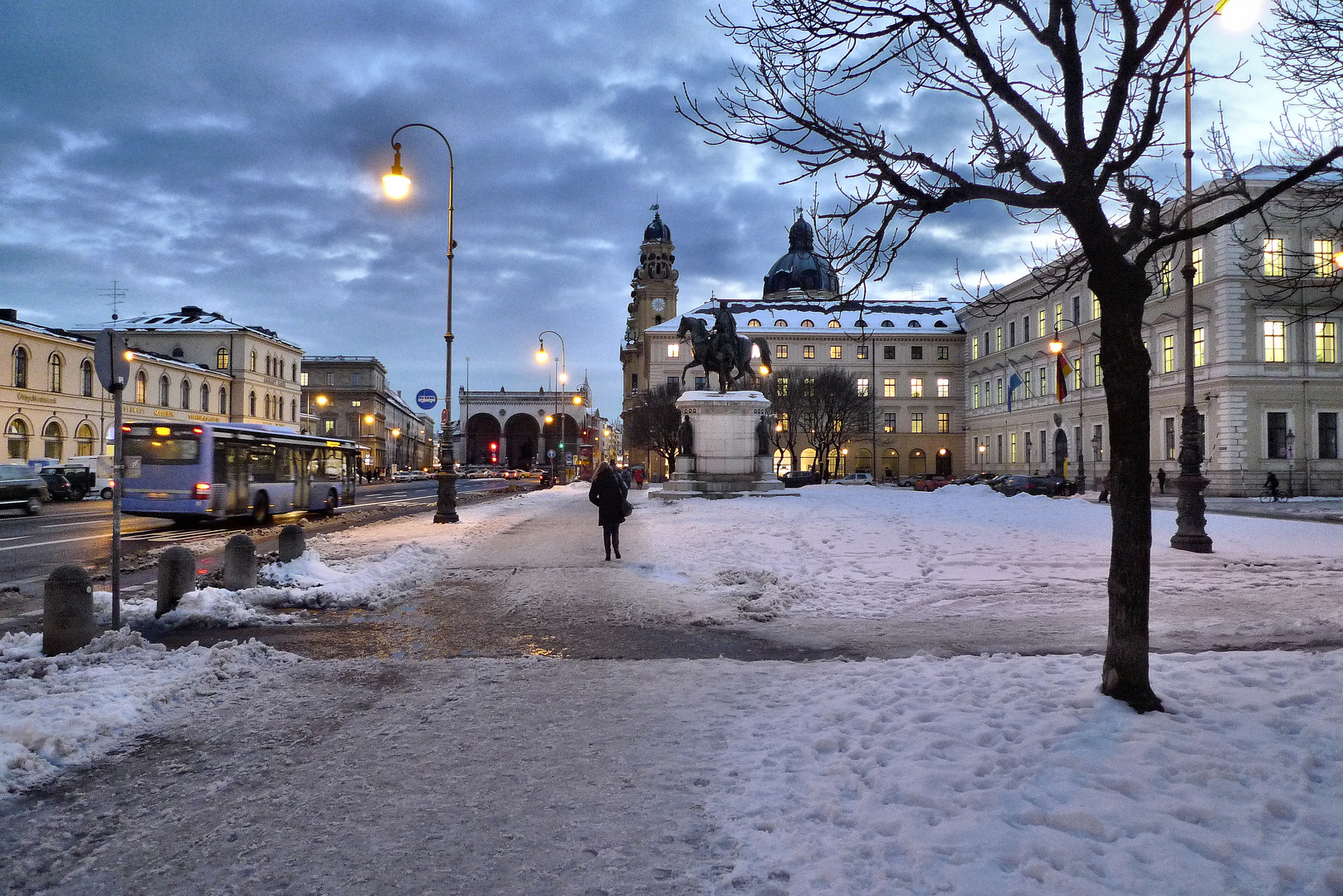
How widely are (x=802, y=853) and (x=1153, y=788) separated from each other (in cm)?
179

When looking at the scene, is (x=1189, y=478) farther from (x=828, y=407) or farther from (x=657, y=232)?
(x=657, y=232)

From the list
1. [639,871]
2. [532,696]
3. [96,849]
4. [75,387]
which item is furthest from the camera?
[75,387]

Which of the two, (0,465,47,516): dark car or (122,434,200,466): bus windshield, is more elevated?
(122,434,200,466): bus windshield

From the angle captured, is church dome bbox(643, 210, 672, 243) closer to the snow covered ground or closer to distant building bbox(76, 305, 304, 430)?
distant building bbox(76, 305, 304, 430)

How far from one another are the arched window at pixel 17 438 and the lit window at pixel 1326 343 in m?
73.1

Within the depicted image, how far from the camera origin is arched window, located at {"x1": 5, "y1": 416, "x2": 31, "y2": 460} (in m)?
47.0

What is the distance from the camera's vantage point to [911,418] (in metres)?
83.3

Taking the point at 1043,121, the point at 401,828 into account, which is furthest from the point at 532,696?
the point at 1043,121

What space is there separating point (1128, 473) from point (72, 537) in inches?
871

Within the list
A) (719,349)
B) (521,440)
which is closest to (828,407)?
(719,349)

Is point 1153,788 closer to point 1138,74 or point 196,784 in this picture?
point 1138,74

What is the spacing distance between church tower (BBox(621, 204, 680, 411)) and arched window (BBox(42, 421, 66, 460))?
191ft

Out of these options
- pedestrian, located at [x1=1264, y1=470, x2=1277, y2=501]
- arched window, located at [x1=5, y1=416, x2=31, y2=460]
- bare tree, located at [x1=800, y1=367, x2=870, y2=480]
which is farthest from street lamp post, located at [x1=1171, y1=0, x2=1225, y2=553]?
arched window, located at [x1=5, y1=416, x2=31, y2=460]

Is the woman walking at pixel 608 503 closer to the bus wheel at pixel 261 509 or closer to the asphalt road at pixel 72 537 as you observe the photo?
the asphalt road at pixel 72 537
